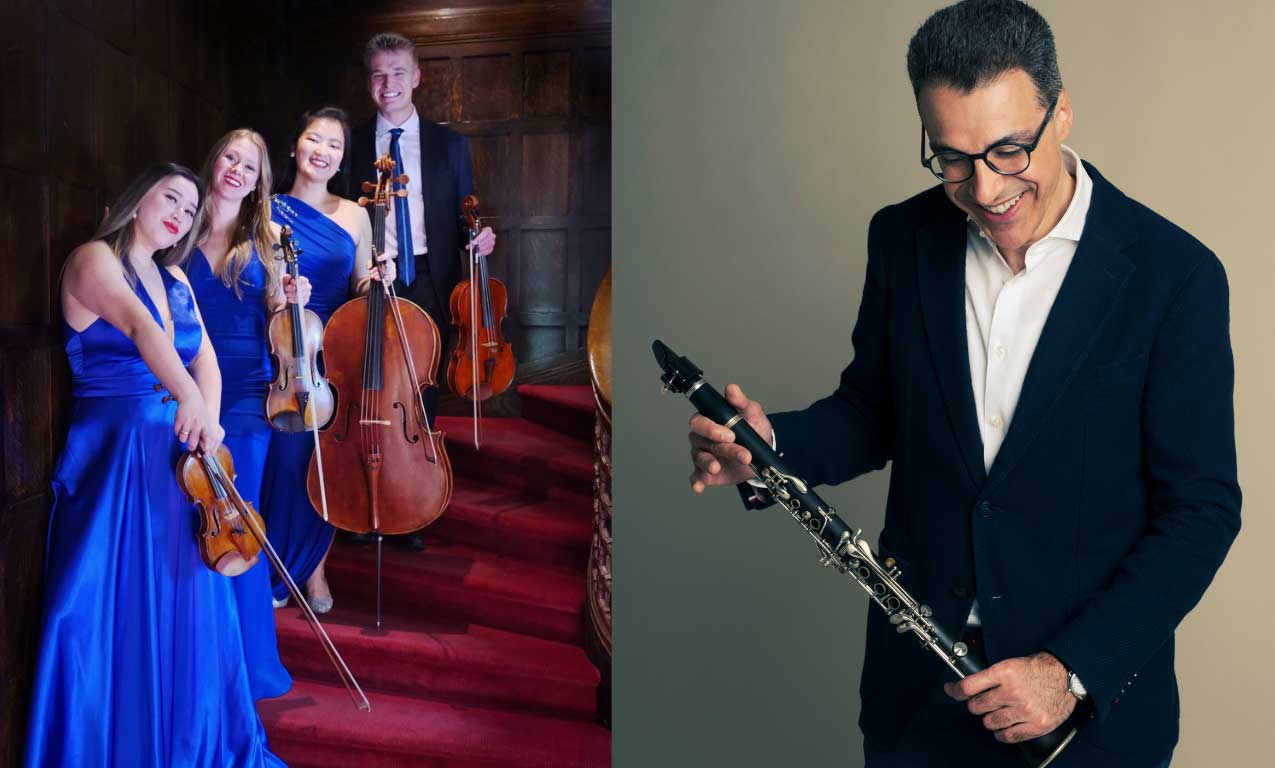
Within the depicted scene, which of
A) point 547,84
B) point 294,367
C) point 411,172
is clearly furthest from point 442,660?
point 547,84

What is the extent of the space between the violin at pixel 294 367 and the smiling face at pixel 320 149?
0.44 feet

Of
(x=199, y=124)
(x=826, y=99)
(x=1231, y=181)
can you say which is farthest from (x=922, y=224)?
(x=199, y=124)

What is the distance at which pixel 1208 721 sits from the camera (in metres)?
2.45

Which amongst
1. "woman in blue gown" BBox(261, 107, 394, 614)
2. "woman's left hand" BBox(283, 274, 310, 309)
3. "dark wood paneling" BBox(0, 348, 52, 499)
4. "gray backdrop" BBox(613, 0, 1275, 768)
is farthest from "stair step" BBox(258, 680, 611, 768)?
"woman's left hand" BBox(283, 274, 310, 309)

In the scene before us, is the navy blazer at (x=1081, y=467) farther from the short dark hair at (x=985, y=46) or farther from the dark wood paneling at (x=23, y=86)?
the dark wood paneling at (x=23, y=86)

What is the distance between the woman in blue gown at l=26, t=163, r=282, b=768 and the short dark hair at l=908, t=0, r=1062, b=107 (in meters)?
1.42

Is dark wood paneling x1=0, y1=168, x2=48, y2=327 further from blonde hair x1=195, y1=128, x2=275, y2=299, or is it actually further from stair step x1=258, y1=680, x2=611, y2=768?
stair step x1=258, y1=680, x2=611, y2=768

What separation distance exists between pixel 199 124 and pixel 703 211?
1187 millimetres

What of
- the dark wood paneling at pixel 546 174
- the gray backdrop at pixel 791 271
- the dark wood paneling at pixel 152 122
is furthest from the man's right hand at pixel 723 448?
the dark wood paneling at pixel 152 122

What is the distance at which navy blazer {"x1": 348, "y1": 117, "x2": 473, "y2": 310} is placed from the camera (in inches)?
83.7

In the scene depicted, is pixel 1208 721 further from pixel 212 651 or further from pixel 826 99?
pixel 212 651

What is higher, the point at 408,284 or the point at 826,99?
Answer: the point at 826,99

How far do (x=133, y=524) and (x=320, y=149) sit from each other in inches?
32.7

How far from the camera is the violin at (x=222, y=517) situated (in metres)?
2.00
